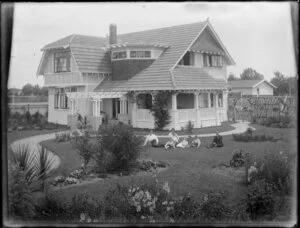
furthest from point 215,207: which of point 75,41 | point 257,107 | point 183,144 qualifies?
point 75,41

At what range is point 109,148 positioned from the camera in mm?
7332

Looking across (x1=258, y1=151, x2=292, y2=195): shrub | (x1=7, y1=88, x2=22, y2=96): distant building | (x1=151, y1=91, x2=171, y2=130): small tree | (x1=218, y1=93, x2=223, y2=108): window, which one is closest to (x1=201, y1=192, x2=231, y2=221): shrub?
(x1=258, y1=151, x2=292, y2=195): shrub

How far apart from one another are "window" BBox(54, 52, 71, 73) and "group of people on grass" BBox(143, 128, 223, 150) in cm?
230

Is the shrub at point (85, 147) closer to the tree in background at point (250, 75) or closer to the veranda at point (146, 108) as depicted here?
the veranda at point (146, 108)

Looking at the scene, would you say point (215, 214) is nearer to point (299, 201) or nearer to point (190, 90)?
point (299, 201)

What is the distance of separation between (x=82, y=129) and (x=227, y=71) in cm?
339

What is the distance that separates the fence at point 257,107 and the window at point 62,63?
3884 mm

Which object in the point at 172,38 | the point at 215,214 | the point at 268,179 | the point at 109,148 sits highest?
the point at 172,38

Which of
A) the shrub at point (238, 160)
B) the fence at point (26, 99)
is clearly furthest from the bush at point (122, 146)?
the shrub at point (238, 160)

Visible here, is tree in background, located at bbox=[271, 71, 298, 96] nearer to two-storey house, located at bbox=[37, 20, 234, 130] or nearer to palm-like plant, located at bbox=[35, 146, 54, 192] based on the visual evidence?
two-storey house, located at bbox=[37, 20, 234, 130]

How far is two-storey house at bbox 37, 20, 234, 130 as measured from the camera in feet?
22.2

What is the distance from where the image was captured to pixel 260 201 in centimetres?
543

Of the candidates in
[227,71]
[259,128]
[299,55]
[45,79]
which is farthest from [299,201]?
[45,79]

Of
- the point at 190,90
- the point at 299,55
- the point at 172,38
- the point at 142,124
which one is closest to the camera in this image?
the point at 299,55
